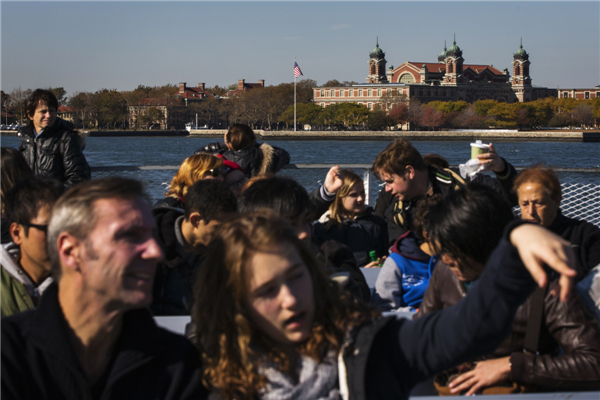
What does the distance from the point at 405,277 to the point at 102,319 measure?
1.19 meters

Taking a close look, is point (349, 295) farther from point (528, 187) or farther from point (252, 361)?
point (528, 187)

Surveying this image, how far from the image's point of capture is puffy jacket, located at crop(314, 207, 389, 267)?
9.29 feet

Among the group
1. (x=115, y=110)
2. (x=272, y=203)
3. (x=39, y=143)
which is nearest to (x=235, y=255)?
(x=272, y=203)

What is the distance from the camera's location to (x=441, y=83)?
307 feet

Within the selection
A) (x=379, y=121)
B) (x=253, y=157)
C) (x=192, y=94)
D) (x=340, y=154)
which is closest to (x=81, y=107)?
(x=192, y=94)

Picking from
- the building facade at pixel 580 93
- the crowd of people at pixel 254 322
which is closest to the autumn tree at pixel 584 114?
the building facade at pixel 580 93

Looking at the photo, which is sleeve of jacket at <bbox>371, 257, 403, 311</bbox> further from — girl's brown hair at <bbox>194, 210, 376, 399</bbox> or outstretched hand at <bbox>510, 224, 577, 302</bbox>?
outstretched hand at <bbox>510, 224, 577, 302</bbox>

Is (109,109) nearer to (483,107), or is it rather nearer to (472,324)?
(483,107)

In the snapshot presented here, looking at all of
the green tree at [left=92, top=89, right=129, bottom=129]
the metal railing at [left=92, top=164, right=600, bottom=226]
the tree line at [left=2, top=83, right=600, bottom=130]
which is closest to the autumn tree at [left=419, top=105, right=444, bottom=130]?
the tree line at [left=2, top=83, right=600, bottom=130]

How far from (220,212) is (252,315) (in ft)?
3.20

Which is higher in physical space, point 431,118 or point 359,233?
point 431,118

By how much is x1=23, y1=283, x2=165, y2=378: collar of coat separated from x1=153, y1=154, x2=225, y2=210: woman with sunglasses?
5.66 feet

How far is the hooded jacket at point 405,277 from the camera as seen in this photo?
205cm

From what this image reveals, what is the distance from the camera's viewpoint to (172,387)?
1076 millimetres
